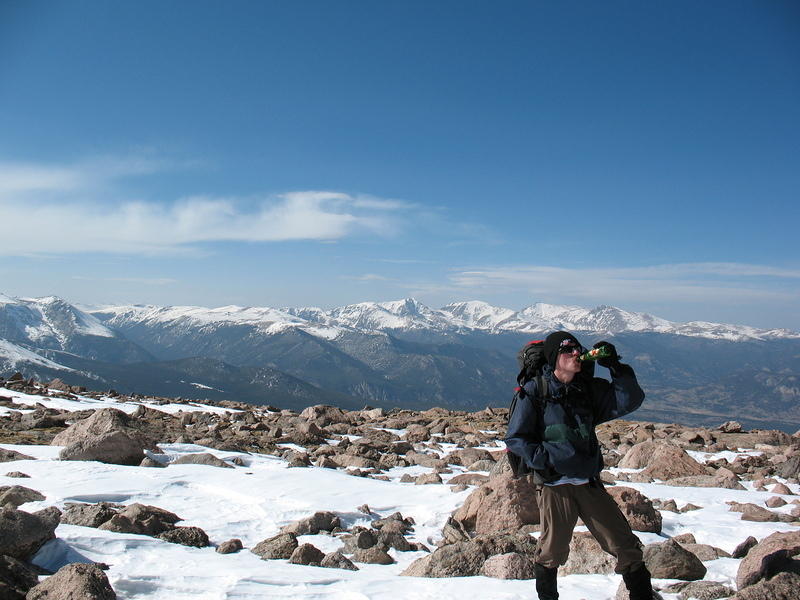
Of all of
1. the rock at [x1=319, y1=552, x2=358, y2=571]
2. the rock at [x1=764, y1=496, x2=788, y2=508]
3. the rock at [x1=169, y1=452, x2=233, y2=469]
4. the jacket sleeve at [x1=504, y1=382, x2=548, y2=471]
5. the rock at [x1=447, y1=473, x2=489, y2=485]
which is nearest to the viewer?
the jacket sleeve at [x1=504, y1=382, x2=548, y2=471]

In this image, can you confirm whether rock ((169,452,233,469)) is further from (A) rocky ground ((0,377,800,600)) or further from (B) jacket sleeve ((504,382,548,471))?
(B) jacket sleeve ((504,382,548,471))

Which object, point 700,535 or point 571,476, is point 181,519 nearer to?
point 571,476

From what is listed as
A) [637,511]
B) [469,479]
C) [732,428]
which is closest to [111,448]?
[469,479]

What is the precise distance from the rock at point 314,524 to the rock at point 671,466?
11058 mm

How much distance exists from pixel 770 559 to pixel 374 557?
5768 millimetres

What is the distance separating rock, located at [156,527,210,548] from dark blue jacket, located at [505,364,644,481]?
582cm

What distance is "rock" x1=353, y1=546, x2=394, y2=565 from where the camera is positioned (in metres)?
9.07

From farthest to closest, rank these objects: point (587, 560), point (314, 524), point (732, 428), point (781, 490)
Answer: point (732, 428), point (781, 490), point (314, 524), point (587, 560)

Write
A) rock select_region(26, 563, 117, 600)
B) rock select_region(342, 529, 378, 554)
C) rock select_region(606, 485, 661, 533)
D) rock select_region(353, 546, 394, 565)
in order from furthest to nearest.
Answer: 1. rock select_region(606, 485, 661, 533)
2. rock select_region(342, 529, 378, 554)
3. rock select_region(353, 546, 394, 565)
4. rock select_region(26, 563, 117, 600)

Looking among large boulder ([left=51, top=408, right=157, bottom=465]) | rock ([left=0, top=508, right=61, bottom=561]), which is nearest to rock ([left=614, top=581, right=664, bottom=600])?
rock ([left=0, top=508, right=61, bottom=561])

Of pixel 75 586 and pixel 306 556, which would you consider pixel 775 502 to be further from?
pixel 75 586

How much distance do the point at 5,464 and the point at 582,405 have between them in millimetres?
13776

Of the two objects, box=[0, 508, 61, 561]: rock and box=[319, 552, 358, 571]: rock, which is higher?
box=[0, 508, 61, 561]: rock

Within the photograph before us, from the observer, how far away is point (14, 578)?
240 inches
